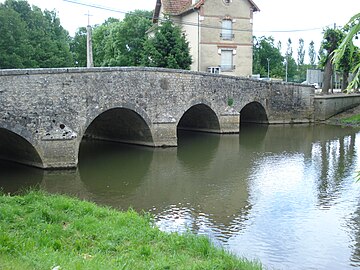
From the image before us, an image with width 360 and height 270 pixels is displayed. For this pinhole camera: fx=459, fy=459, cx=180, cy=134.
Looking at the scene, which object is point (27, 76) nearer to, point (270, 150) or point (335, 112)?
point (270, 150)

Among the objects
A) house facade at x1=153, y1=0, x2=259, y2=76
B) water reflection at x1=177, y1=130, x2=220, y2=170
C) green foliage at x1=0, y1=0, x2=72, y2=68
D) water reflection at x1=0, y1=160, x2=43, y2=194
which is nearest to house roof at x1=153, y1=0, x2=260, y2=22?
house facade at x1=153, y1=0, x2=259, y2=76

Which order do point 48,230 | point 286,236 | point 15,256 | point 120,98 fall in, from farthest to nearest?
point 120,98
point 286,236
point 48,230
point 15,256

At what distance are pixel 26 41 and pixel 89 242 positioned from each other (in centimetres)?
2882

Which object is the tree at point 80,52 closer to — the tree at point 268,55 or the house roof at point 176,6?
the house roof at point 176,6

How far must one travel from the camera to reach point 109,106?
16.8 meters

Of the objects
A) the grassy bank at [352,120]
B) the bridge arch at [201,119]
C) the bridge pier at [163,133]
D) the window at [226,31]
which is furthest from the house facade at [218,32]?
the bridge pier at [163,133]

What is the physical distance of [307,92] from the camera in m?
28.7

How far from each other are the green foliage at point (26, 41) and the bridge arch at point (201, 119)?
43.8ft

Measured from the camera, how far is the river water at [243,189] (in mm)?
8445

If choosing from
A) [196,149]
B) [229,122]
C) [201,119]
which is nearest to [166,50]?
[201,119]

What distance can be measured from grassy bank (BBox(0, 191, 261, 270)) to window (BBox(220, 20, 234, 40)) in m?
23.7

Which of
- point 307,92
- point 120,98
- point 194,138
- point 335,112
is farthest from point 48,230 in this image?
point 335,112

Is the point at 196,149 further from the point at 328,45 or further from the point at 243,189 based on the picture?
the point at 328,45

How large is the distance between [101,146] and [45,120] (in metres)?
5.80
